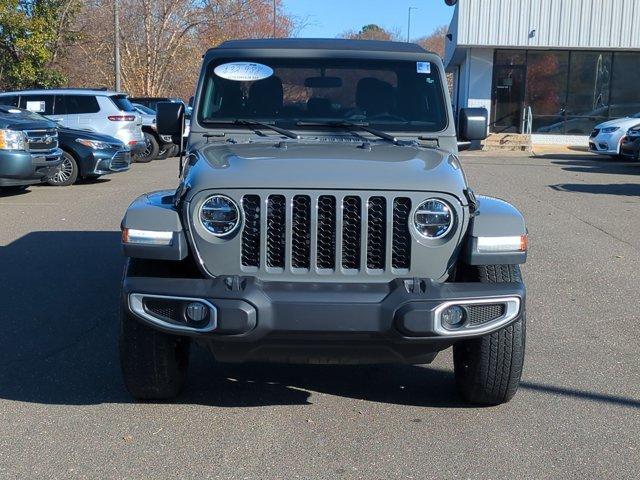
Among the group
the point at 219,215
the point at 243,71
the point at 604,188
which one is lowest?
the point at 604,188

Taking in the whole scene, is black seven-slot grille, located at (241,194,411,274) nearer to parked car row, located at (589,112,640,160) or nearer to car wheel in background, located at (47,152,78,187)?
car wheel in background, located at (47,152,78,187)

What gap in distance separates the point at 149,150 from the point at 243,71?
16.1 metres

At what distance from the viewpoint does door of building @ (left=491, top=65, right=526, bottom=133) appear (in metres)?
29.7

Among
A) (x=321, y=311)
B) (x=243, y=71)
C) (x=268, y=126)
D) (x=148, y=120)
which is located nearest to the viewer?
(x=321, y=311)

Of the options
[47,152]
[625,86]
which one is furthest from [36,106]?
[625,86]

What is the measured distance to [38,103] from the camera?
58.0 feet

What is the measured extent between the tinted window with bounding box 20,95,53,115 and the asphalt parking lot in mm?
10580

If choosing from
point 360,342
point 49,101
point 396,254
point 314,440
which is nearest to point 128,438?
point 314,440

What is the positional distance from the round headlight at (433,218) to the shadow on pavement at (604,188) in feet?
A: 38.4

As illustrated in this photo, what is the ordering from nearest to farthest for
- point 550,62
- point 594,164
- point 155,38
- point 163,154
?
point 163,154, point 594,164, point 550,62, point 155,38

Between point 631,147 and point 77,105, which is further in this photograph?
point 631,147

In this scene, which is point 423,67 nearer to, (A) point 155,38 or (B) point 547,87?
(B) point 547,87

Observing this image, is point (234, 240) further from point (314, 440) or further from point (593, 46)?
point (593, 46)

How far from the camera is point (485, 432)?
4.34m
